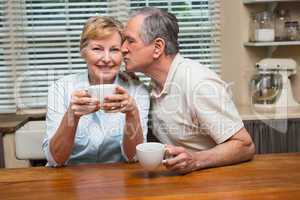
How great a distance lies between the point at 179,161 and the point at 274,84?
1578 millimetres

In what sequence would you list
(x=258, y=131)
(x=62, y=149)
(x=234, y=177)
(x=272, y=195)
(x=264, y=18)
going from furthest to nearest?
(x=264, y=18)
(x=258, y=131)
(x=62, y=149)
(x=234, y=177)
(x=272, y=195)

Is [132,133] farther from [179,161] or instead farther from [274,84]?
[274,84]

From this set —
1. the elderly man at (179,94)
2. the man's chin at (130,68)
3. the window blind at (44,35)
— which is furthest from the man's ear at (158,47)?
the window blind at (44,35)

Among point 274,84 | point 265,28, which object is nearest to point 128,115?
point 274,84

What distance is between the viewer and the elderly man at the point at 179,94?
1.43 m

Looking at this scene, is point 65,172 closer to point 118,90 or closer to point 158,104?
point 118,90

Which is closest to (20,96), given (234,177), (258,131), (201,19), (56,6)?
(56,6)

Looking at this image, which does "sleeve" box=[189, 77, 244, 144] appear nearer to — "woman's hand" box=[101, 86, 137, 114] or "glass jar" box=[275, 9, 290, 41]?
"woman's hand" box=[101, 86, 137, 114]

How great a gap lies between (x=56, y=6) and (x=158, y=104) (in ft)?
4.68

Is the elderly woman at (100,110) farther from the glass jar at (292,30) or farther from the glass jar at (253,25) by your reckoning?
the glass jar at (292,30)

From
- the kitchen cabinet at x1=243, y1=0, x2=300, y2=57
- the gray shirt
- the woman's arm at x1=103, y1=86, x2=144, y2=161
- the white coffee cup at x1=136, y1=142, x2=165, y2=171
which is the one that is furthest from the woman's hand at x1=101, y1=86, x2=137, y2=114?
the kitchen cabinet at x1=243, y1=0, x2=300, y2=57

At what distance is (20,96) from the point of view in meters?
2.74

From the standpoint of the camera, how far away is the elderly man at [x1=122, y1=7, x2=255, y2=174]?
4.68ft

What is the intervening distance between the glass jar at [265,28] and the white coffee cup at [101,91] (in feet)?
5.39
